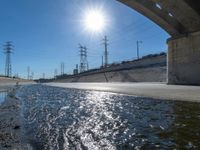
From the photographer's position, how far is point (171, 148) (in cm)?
676

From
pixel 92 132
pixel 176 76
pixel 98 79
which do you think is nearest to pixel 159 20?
pixel 176 76

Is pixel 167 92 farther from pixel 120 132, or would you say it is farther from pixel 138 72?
pixel 138 72

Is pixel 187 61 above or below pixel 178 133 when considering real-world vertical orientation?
above

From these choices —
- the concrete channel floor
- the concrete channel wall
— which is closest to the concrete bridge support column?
the concrete channel floor

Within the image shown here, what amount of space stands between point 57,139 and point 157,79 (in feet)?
182

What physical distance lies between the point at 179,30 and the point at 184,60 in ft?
12.0

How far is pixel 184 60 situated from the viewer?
114 ft

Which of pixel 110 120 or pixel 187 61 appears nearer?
pixel 110 120

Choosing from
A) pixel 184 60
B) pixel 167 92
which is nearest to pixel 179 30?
pixel 184 60

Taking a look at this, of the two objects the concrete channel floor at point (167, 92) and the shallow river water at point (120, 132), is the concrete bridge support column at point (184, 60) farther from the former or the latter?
the shallow river water at point (120, 132)

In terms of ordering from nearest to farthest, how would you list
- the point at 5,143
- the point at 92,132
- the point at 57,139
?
1. the point at 5,143
2. the point at 57,139
3. the point at 92,132

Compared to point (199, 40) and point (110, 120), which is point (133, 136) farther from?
point (199, 40)

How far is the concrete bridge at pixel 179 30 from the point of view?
31.0 m

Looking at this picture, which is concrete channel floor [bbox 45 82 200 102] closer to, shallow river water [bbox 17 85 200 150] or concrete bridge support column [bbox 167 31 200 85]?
concrete bridge support column [bbox 167 31 200 85]
